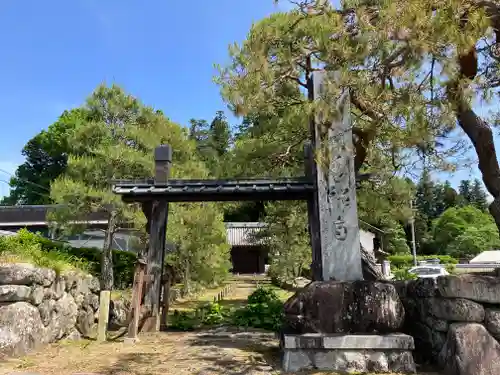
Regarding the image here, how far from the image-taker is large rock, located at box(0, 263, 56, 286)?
566 cm

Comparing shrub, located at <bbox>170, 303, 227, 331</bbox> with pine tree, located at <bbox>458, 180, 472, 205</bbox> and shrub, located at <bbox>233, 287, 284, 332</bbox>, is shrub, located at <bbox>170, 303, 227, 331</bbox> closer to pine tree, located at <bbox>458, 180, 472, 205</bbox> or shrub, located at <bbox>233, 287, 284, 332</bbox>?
shrub, located at <bbox>233, 287, 284, 332</bbox>

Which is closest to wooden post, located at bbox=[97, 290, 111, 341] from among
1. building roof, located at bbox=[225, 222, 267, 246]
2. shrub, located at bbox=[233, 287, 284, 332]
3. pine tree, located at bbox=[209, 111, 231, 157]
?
shrub, located at bbox=[233, 287, 284, 332]

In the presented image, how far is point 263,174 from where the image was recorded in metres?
9.98

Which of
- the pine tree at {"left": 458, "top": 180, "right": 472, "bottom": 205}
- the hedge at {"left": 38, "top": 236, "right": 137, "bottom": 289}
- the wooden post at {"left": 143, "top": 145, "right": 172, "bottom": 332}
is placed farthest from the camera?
the pine tree at {"left": 458, "top": 180, "right": 472, "bottom": 205}

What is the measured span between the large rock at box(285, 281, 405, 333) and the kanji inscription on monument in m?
0.72

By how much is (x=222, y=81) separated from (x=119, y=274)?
328 inches

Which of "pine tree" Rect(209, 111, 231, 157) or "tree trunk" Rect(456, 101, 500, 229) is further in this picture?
"pine tree" Rect(209, 111, 231, 157)

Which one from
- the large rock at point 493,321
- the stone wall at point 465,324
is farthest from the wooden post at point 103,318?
the large rock at point 493,321

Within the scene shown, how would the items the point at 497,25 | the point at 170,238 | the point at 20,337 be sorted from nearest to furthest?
the point at 497,25, the point at 20,337, the point at 170,238

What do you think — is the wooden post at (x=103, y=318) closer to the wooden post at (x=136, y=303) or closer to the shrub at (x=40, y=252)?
the wooden post at (x=136, y=303)

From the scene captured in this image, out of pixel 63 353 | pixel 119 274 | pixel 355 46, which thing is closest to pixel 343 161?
pixel 355 46

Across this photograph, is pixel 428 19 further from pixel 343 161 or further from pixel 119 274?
pixel 119 274

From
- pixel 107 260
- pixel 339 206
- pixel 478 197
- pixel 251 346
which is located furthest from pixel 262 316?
pixel 478 197

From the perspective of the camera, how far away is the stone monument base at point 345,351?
4.97 metres
